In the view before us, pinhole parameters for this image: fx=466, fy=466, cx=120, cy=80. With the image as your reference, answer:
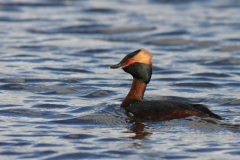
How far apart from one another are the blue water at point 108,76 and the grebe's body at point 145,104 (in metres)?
0.18

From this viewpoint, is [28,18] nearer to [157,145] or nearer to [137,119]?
[137,119]

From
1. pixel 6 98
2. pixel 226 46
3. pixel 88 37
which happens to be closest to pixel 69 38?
pixel 88 37

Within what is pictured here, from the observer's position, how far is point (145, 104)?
26.9 ft

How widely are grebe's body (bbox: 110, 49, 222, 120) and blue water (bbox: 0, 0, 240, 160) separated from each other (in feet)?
0.57

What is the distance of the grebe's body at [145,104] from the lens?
770 cm

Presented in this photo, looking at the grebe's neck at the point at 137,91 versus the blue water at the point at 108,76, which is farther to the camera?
the grebe's neck at the point at 137,91

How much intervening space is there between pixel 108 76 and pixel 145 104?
3.91 m

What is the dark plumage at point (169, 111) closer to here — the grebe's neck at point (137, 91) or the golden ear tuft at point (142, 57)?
the grebe's neck at point (137, 91)

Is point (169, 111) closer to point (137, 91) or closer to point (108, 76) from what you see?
point (137, 91)

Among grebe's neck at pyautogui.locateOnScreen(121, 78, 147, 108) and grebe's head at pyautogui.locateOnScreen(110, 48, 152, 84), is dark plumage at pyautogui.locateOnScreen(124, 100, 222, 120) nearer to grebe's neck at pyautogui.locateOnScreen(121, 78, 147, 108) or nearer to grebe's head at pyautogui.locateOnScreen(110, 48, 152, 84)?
grebe's neck at pyautogui.locateOnScreen(121, 78, 147, 108)

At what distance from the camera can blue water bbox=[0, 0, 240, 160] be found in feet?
21.8

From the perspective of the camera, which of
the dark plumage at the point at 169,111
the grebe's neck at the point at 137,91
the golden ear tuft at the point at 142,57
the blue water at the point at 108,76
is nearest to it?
the blue water at the point at 108,76

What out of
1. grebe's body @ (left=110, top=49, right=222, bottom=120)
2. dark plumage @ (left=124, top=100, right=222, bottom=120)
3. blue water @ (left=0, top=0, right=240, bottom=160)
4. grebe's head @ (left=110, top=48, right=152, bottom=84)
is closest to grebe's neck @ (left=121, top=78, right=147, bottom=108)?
grebe's body @ (left=110, top=49, right=222, bottom=120)

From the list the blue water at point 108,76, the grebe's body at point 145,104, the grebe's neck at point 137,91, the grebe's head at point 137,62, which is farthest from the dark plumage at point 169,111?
the grebe's head at point 137,62
